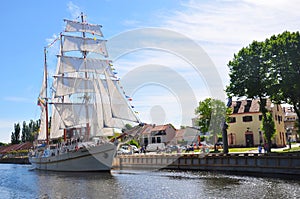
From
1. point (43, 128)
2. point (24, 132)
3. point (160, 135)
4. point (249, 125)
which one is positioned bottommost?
point (160, 135)

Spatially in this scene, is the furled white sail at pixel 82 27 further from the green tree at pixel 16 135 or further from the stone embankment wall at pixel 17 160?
the green tree at pixel 16 135

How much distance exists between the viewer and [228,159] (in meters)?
40.2

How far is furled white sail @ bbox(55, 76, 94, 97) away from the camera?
220 ft

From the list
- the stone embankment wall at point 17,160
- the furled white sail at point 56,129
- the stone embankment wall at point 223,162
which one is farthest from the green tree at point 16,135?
the stone embankment wall at point 223,162

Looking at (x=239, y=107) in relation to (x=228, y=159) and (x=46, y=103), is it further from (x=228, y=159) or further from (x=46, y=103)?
(x=46, y=103)

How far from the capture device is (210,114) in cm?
6291

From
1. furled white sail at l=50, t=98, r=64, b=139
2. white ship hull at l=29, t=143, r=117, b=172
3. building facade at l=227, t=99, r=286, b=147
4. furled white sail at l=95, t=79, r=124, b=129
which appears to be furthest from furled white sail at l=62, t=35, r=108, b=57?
building facade at l=227, t=99, r=286, b=147

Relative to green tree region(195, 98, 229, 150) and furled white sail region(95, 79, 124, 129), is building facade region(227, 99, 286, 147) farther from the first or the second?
→ furled white sail region(95, 79, 124, 129)

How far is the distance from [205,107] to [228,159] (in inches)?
921

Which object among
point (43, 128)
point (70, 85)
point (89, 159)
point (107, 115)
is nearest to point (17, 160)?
point (43, 128)

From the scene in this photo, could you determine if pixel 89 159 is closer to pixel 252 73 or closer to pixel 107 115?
pixel 107 115

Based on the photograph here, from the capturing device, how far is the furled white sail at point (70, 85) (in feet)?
220

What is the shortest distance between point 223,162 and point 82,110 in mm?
31278

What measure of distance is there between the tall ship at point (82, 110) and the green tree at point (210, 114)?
17.3m
